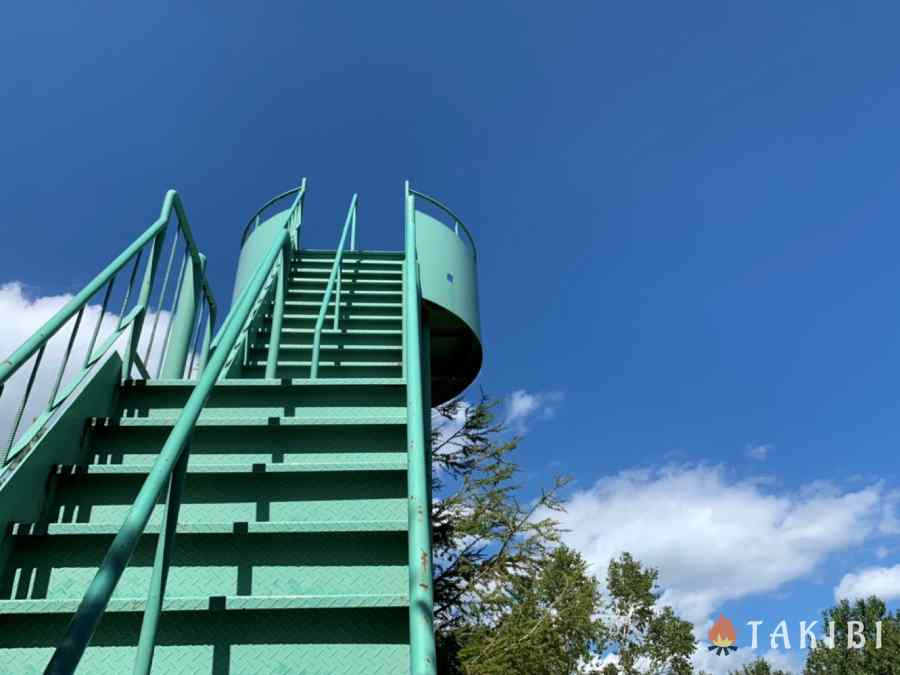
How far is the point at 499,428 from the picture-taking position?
1359 cm

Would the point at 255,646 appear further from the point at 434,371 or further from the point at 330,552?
the point at 434,371

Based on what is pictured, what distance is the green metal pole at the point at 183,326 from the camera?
470 cm

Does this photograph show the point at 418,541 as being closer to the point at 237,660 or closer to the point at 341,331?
the point at 237,660

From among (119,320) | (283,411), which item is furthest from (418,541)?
(119,320)

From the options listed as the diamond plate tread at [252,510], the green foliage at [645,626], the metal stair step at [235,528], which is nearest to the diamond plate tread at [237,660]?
the metal stair step at [235,528]

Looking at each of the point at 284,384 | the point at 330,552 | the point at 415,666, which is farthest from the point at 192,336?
the point at 415,666

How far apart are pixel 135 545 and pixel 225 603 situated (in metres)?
0.63

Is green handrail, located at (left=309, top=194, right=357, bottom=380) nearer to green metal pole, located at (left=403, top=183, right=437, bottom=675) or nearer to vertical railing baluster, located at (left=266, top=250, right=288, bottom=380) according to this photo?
vertical railing baluster, located at (left=266, top=250, right=288, bottom=380)

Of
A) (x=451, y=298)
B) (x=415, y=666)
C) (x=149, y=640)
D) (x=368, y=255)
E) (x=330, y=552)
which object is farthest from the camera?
(x=368, y=255)

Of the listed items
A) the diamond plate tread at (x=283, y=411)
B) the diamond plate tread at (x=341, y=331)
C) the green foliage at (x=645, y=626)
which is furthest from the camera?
the green foliage at (x=645, y=626)

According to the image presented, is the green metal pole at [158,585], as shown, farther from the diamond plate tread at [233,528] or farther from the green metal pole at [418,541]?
the green metal pole at [418,541]

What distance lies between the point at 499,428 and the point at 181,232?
1040 centimetres

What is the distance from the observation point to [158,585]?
5.73 feet

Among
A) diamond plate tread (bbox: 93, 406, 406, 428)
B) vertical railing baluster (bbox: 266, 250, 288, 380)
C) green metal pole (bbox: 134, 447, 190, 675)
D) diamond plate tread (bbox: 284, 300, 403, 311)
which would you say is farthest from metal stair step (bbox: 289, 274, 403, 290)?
green metal pole (bbox: 134, 447, 190, 675)
